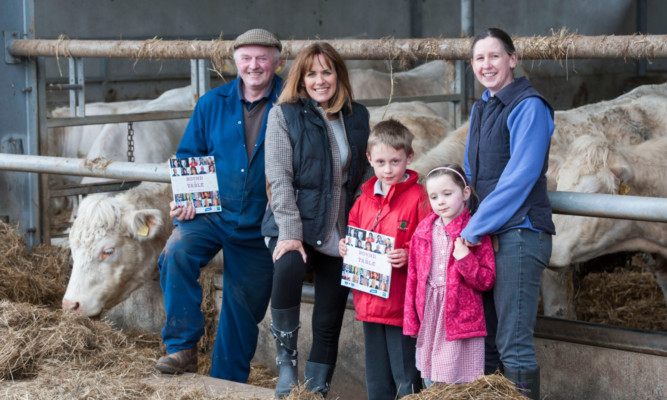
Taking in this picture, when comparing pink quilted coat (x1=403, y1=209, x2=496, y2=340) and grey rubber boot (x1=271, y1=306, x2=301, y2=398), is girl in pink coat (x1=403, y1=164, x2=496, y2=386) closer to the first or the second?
pink quilted coat (x1=403, y1=209, x2=496, y2=340)

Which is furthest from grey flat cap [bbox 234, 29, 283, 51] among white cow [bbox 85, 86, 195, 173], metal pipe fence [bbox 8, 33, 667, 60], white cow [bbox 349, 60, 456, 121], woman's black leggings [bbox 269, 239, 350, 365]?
white cow [bbox 349, 60, 456, 121]

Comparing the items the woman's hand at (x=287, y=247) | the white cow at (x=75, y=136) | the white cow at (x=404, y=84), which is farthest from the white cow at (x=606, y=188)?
the white cow at (x=75, y=136)

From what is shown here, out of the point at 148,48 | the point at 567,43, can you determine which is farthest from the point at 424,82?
the point at 567,43

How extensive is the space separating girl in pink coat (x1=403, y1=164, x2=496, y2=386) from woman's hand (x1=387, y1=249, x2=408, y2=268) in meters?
0.04

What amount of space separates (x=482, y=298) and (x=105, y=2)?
10671mm

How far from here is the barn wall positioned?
12.6 meters

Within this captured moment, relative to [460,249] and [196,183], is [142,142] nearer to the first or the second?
[196,183]

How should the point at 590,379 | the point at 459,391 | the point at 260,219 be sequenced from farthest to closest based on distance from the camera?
the point at 260,219, the point at 590,379, the point at 459,391

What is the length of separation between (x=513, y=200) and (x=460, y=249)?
0.89 ft

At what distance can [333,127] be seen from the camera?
3.62 meters

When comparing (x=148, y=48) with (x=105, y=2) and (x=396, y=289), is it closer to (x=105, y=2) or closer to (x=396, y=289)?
(x=396, y=289)

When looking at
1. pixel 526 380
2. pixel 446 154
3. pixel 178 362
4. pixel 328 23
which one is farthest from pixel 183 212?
pixel 328 23

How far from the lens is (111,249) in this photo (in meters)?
5.02

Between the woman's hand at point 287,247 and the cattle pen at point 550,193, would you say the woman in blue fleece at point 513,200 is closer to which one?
the cattle pen at point 550,193
